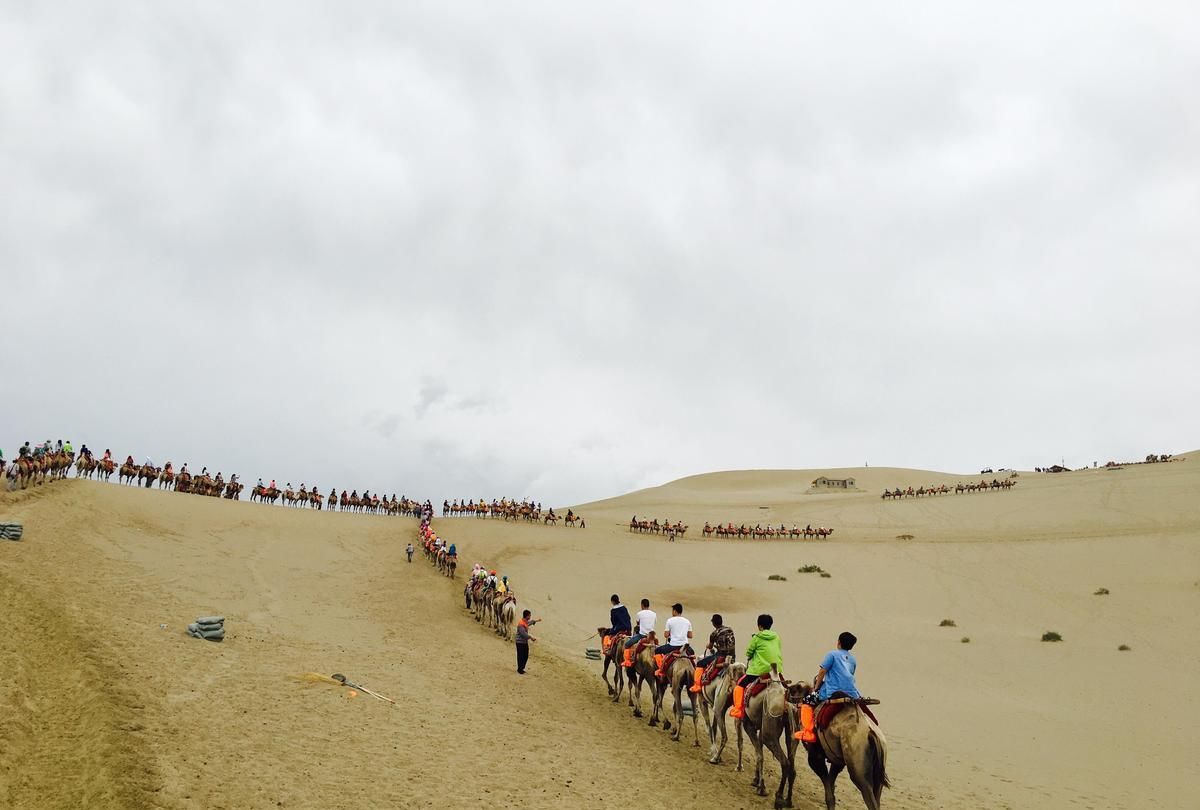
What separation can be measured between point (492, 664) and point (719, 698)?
777cm

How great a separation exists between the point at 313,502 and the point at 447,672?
118 ft

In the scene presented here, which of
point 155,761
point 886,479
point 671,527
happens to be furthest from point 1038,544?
point 886,479

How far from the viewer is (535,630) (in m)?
23.3

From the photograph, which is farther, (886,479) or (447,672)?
(886,479)

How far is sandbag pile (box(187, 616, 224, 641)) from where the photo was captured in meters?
14.2

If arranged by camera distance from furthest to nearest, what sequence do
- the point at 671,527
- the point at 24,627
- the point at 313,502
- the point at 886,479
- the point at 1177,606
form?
the point at 886,479 → the point at 671,527 → the point at 313,502 → the point at 1177,606 → the point at 24,627

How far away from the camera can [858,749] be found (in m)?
8.30

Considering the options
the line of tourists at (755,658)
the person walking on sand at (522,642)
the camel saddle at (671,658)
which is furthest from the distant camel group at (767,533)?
the camel saddle at (671,658)

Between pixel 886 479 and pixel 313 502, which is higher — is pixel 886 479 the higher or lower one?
the higher one

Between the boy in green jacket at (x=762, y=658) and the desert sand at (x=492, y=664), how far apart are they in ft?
4.34

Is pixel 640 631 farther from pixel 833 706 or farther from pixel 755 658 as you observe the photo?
pixel 833 706

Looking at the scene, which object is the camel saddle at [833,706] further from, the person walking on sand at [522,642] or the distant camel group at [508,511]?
the distant camel group at [508,511]

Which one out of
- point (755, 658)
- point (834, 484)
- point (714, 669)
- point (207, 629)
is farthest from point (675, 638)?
point (834, 484)

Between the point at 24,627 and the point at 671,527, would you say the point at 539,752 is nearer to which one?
the point at 24,627
